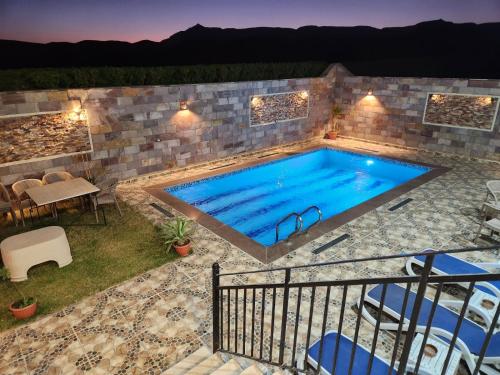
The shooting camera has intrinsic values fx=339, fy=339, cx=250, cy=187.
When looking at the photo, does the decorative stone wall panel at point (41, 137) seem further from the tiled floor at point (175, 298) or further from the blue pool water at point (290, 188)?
the blue pool water at point (290, 188)

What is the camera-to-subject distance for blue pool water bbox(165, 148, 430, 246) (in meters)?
8.41

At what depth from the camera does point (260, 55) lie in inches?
881

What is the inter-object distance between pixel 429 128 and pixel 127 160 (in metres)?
9.84

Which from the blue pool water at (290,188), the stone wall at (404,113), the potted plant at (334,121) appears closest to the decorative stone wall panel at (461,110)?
the stone wall at (404,113)

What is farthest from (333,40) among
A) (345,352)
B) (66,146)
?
(345,352)

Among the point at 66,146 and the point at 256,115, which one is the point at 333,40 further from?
the point at 66,146

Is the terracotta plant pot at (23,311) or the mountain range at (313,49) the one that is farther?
the mountain range at (313,49)

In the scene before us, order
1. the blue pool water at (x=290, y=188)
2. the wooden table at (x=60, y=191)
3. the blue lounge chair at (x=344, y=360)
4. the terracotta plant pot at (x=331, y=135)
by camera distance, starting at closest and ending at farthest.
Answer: the blue lounge chair at (x=344, y=360), the wooden table at (x=60, y=191), the blue pool water at (x=290, y=188), the terracotta plant pot at (x=331, y=135)

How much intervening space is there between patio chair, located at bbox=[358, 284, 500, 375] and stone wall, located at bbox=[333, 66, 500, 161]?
835 cm

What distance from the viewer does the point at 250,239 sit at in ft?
20.6

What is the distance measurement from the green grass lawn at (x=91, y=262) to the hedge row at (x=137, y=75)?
3012 mm

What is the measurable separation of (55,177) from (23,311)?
13.5 feet

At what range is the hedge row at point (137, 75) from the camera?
7.32m

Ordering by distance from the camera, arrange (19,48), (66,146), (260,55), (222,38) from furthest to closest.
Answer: (260,55), (222,38), (19,48), (66,146)
